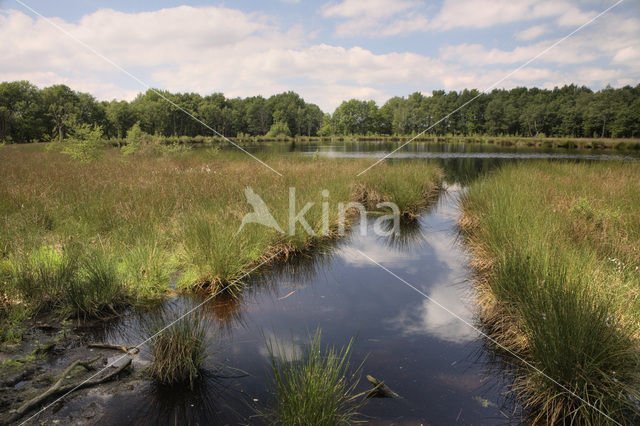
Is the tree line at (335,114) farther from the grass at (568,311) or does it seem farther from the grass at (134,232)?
the grass at (568,311)

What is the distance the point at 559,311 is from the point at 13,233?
7.37 meters

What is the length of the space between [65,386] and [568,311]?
4.49 metres

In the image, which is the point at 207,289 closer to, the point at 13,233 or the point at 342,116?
the point at 13,233

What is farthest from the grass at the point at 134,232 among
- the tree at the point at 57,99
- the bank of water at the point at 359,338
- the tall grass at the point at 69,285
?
the tree at the point at 57,99

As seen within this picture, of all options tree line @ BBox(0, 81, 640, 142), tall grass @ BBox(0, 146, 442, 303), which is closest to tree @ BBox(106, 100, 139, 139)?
tree line @ BBox(0, 81, 640, 142)

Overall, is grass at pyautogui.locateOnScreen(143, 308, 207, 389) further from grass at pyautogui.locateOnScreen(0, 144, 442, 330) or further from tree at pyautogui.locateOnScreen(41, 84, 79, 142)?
tree at pyautogui.locateOnScreen(41, 84, 79, 142)

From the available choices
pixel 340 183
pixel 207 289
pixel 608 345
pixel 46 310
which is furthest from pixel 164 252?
pixel 340 183

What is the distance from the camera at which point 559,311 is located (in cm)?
308

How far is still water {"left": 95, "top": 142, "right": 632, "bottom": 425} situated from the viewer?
301cm

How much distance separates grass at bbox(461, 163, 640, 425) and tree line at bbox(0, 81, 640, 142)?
15.3m

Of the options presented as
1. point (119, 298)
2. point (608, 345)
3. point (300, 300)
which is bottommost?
point (300, 300)

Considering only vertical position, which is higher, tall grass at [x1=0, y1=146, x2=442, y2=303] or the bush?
the bush

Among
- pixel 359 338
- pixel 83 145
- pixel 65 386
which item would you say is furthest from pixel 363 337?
pixel 83 145

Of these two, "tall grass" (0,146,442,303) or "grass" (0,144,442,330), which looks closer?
"grass" (0,144,442,330)
